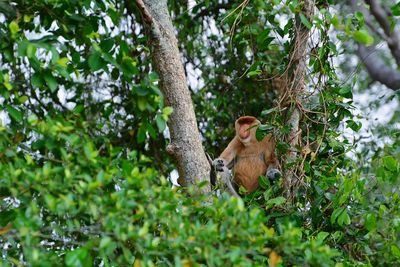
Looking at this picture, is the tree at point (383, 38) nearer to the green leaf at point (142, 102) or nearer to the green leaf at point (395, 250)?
the green leaf at point (395, 250)

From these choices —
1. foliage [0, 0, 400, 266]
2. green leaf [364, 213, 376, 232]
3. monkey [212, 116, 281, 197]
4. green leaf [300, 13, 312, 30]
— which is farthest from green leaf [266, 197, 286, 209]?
monkey [212, 116, 281, 197]

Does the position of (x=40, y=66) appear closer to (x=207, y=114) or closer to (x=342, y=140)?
(x=342, y=140)

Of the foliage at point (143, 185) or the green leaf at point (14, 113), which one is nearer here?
the foliage at point (143, 185)

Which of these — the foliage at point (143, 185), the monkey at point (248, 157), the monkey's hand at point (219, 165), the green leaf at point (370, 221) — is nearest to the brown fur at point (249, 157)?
the monkey at point (248, 157)

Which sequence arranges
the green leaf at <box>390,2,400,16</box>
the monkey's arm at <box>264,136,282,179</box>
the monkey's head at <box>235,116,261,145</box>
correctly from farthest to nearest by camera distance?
the monkey's head at <box>235,116,261,145</box>, the monkey's arm at <box>264,136,282,179</box>, the green leaf at <box>390,2,400,16</box>

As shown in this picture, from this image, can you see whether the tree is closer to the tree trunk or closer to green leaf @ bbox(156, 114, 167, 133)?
the tree trunk

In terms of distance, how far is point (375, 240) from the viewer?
14.9ft

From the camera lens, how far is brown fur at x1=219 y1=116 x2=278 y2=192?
614cm

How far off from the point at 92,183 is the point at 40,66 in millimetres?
811

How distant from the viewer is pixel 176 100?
4.47 metres

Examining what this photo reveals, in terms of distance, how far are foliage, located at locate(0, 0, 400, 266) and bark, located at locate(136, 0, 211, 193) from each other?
11.7 inches

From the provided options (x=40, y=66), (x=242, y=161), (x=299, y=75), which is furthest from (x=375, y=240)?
(x=40, y=66)

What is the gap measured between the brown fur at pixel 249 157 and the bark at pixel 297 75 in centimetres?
154

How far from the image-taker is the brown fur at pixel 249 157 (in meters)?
6.14
